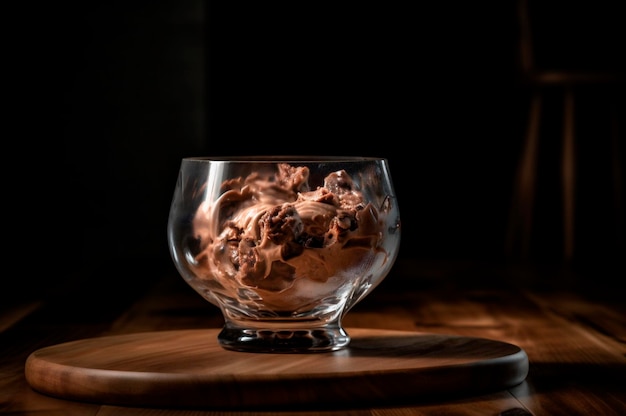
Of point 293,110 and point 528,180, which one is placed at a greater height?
point 293,110

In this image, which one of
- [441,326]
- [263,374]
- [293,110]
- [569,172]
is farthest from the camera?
[293,110]

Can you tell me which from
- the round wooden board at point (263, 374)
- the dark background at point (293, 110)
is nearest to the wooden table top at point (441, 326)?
the round wooden board at point (263, 374)

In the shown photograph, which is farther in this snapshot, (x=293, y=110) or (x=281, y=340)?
(x=293, y=110)

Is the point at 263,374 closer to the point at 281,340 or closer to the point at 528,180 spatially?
the point at 281,340

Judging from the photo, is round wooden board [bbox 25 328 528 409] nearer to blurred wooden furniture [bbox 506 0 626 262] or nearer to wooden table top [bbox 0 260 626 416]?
wooden table top [bbox 0 260 626 416]

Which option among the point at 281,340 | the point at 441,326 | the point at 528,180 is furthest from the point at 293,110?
the point at 281,340

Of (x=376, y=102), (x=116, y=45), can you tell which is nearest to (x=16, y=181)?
(x=116, y=45)

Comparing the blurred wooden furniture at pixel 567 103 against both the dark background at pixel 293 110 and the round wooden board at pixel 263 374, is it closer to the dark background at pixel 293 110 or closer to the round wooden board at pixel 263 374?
the dark background at pixel 293 110
